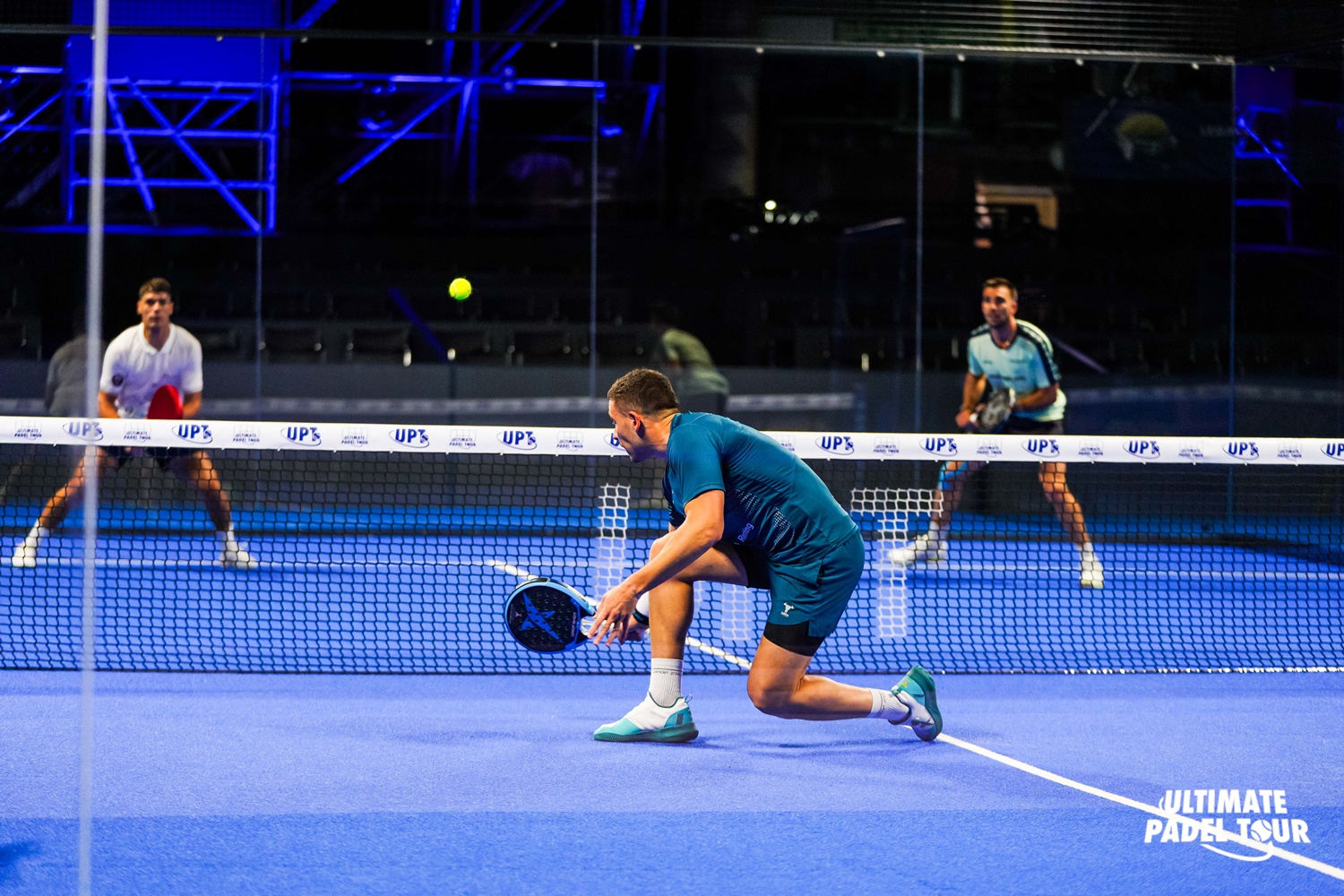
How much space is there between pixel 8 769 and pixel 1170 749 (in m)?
3.47

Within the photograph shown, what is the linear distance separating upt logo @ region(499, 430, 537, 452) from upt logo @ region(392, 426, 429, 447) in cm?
32

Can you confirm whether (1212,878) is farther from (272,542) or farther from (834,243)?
Result: (834,243)

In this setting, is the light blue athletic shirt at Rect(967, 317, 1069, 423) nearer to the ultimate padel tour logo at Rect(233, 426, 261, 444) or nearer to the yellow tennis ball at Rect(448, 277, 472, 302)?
the ultimate padel tour logo at Rect(233, 426, 261, 444)

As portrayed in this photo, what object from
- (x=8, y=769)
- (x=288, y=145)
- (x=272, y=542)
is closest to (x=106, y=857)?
(x=8, y=769)

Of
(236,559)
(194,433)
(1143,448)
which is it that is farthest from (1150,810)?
(236,559)

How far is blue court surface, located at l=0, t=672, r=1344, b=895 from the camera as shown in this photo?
11.5 feet

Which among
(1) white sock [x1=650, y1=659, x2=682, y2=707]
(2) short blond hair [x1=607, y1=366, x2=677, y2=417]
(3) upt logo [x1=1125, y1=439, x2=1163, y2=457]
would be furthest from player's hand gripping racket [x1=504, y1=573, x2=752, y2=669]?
(3) upt logo [x1=1125, y1=439, x2=1163, y2=457]

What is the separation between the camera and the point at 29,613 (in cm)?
730

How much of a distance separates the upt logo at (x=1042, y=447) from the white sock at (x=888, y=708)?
1850 mm

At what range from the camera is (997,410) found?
8.88m

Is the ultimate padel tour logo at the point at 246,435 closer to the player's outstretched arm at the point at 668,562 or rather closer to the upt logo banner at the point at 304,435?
the upt logo banner at the point at 304,435

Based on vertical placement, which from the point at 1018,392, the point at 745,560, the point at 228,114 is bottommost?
the point at 745,560

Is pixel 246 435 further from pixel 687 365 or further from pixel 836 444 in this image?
pixel 687 365

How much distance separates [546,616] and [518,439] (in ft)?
5.12
